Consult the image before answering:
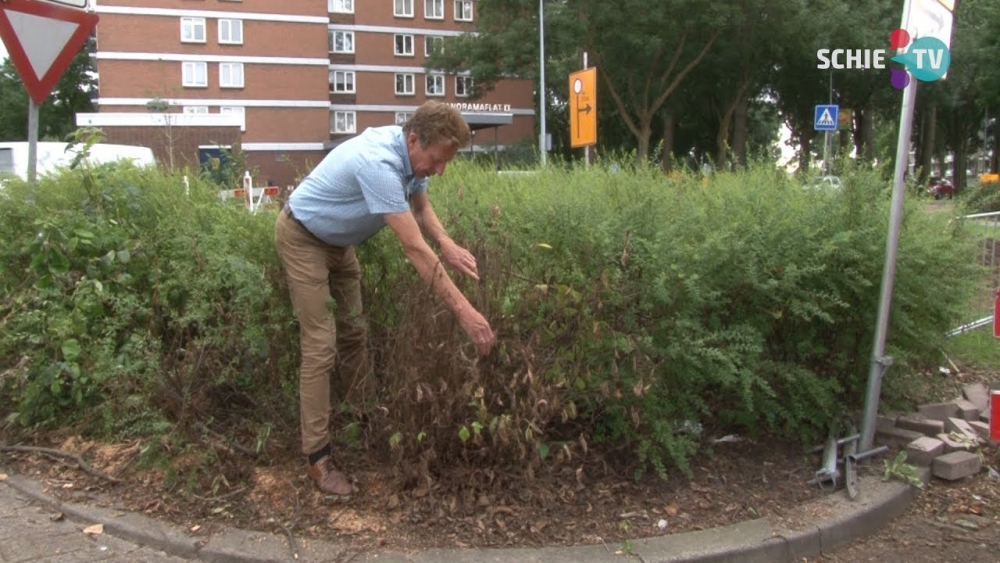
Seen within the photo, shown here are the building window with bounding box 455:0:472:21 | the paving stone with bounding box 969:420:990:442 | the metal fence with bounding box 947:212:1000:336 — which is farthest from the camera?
the building window with bounding box 455:0:472:21

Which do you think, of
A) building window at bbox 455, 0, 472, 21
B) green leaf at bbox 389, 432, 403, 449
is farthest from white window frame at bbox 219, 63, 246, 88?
green leaf at bbox 389, 432, 403, 449

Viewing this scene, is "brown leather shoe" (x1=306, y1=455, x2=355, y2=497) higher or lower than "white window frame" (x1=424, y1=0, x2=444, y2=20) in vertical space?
lower

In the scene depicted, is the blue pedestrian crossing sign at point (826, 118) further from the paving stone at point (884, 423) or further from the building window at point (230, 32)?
the building window at point (230, 32)

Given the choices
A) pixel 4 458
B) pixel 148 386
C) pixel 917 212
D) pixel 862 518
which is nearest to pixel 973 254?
pixel 917 212

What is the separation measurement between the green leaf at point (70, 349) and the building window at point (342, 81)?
187 feet

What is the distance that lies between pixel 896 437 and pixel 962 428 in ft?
1.71

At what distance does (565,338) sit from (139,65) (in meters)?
53.5

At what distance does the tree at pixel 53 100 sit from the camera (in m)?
59.4

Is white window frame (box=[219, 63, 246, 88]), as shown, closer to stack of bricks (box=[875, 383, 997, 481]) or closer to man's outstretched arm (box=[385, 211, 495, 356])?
stack of bricks (box=[875, 383, 997, 481])

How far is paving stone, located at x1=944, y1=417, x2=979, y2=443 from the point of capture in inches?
175

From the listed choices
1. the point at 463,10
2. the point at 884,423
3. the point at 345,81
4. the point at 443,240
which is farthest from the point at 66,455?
the point at 463,10

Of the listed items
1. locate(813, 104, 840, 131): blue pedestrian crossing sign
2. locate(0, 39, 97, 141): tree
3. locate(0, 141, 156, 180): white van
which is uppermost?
locate(0, 39, 97, 141): tree

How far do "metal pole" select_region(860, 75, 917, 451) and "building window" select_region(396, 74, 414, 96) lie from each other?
194ft

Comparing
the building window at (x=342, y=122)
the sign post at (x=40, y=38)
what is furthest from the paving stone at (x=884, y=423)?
the building window at (x=342, y=122)
